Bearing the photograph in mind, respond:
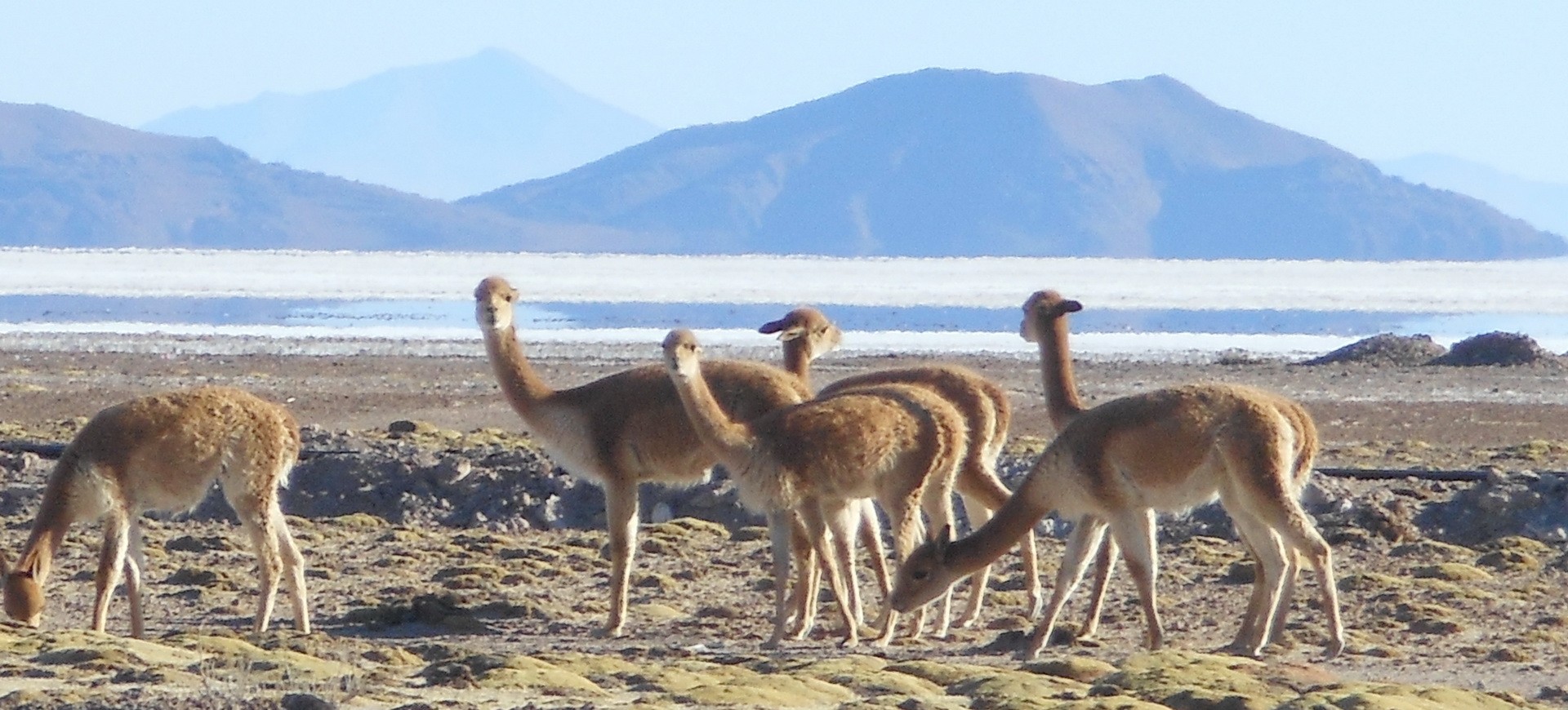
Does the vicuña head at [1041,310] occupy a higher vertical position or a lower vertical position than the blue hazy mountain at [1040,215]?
lower

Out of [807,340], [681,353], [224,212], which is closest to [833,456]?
[681,353]

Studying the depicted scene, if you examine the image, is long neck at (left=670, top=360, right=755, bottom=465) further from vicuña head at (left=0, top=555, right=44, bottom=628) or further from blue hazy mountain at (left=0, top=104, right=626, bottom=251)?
blue hazy mountain at (left=0, top=104, right=626, bottom=251)

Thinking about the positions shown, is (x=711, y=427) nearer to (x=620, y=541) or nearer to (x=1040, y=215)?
(x=620, y=541)

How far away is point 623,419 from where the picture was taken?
11.9 m

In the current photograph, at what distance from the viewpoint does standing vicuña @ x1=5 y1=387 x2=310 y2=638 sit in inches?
438

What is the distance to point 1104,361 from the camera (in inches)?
1266

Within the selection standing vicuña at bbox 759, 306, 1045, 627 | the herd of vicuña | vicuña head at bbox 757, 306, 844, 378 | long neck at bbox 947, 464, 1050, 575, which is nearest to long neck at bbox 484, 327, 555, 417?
the herd of vicuña

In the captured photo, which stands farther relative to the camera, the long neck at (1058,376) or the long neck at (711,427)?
the long neck at (1058,376)

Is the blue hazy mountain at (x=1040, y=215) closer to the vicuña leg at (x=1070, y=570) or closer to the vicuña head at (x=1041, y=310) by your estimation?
the vicuña head at (x=1041, y=310)

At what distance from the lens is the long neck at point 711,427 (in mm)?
11062

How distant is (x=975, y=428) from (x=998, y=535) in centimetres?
120

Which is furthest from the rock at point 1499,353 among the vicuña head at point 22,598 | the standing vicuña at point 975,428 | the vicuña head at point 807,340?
the vicuña head at point 22,598

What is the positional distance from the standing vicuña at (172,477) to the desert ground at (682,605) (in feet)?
1.30

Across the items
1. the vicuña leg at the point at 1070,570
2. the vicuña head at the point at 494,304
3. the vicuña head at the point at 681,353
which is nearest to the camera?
the vicuña leg at the point at 1070,570
